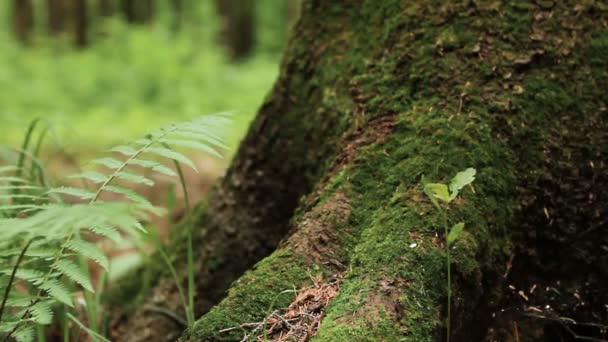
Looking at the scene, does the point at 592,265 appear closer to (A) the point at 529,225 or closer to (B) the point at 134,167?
(A) the point at 529,225

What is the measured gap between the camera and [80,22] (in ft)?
62.5

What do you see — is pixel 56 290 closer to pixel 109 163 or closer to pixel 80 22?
pixel 109 163

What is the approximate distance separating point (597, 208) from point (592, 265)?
19 cm

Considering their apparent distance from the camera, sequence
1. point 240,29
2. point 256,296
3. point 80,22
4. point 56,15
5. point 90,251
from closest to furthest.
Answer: point 90,251 → point 256,296 → point 80,22 → point 56,15 → point 240,29

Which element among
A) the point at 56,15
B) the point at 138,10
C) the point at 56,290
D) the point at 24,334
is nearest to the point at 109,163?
the point at 56,290

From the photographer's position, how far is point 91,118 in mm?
10812

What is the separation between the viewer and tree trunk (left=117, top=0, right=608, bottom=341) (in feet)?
6.26

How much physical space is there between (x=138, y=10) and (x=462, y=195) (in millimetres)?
19965

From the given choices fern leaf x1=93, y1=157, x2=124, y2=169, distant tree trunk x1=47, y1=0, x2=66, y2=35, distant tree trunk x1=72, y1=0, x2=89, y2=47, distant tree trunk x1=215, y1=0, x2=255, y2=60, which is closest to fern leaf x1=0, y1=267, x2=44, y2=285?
fern leaf x1=93, y1=157, x2=124, y2=169

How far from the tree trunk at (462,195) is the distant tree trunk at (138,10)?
18.4 metres

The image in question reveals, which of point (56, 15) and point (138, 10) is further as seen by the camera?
point (138, 10)

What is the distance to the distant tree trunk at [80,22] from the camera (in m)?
18.9

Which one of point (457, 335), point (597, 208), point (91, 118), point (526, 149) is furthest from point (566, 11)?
point (91, 118)

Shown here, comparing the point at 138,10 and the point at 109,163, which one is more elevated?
the point at 109,163
